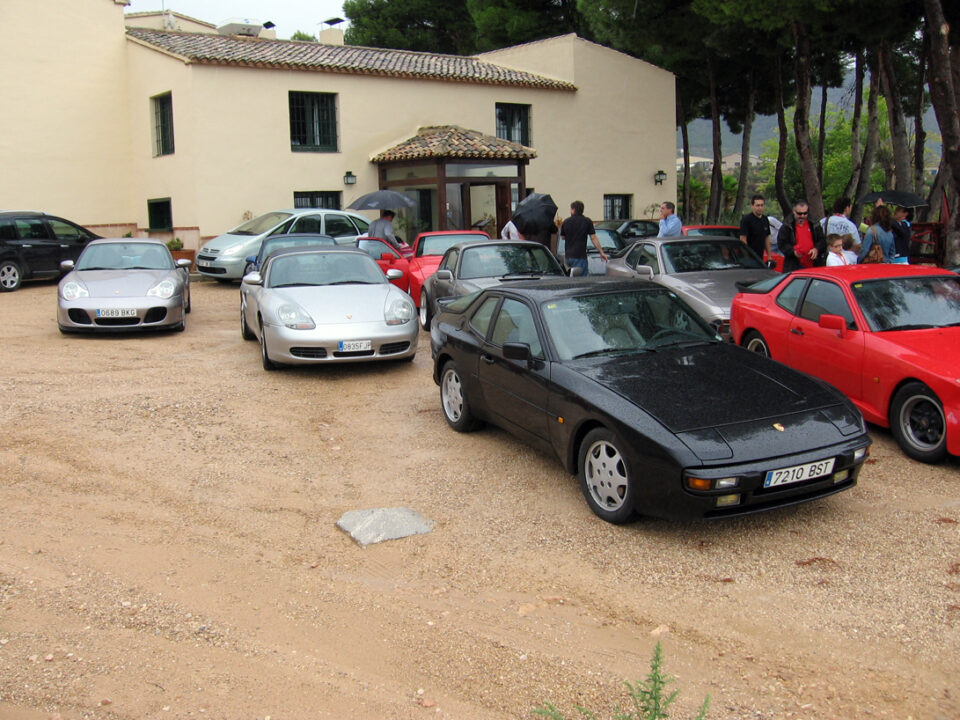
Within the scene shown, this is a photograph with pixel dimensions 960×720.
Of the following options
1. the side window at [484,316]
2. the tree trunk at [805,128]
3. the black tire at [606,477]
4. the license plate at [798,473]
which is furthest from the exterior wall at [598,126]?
the license plate at [798,473]

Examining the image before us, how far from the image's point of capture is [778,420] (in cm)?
508

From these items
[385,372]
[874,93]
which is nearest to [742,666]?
[385,372]

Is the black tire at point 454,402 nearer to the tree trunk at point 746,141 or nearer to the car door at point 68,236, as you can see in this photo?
the car door at point 68,236

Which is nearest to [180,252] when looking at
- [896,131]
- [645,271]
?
[645,271]

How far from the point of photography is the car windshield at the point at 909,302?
23.0 feet

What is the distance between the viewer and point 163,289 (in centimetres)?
1184

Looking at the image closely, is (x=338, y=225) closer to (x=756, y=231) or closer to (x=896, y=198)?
(x=756, y=231)

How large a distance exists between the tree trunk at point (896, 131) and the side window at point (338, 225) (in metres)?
11.9

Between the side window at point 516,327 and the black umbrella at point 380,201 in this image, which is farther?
the black umbrella at point 380,201

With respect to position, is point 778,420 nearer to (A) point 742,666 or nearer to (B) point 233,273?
(A) point 742,666

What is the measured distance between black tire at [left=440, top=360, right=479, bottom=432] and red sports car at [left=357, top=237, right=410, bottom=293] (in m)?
6.20

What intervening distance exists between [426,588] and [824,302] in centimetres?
487

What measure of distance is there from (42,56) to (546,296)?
21.8 m

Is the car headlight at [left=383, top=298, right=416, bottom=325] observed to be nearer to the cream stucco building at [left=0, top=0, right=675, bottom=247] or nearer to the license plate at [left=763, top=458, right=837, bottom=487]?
the license plate at [left=763, top=458, right=837, bottom=487]
